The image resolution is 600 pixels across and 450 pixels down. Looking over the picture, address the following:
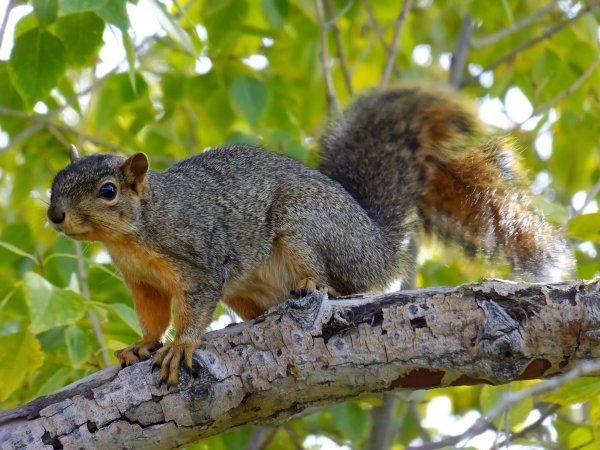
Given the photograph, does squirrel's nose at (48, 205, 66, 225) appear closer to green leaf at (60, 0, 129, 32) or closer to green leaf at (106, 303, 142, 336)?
green leaf at (106, 303, 142, 336)

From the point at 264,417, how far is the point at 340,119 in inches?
56.5

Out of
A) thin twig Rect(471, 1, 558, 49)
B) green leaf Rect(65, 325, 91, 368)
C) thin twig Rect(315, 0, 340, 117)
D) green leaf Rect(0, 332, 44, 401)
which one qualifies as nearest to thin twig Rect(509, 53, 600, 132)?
thin twig Rect(471, 1, 558, 49)

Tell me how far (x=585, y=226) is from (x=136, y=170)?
1.29 meters

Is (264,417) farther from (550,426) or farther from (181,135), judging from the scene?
(181,135)

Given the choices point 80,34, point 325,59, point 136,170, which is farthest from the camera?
point 325,59

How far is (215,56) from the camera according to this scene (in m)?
3.57

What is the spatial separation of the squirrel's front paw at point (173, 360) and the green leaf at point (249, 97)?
Result: 1.03 metres

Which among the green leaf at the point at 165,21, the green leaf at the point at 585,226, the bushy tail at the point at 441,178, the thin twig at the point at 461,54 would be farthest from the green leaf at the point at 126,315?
the thin twig at the point at 461,54

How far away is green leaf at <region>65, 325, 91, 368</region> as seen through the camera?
2461 mm

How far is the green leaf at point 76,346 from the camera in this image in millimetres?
2461

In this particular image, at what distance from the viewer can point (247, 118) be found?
10.5 ft

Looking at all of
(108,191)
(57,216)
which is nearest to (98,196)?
(108,191)

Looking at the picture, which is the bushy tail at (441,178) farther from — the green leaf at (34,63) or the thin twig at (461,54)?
the green leaf at (34,63)

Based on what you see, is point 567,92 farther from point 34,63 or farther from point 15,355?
point 15,355
